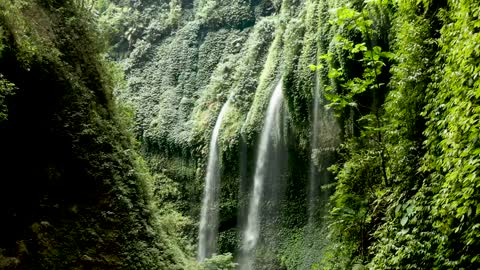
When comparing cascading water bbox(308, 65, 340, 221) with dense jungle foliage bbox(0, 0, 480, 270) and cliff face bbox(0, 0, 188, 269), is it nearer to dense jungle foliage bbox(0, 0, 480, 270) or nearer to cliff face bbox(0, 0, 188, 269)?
dense jungle foliage bbox(0, 0, 480, 270)

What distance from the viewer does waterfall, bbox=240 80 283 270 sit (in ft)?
41.8

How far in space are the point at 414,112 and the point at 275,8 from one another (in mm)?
13376

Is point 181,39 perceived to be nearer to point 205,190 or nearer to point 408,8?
point 205,190

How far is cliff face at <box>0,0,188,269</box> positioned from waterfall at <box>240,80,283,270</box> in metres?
4.93

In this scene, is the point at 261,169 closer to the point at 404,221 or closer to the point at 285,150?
the point at 285,150

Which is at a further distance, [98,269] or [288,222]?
[288,222]

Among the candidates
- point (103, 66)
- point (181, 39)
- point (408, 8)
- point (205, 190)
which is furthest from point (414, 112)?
point (181, 39)

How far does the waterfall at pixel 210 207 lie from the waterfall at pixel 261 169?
1344 mm

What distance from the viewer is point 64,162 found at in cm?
702

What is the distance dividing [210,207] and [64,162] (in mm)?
7877

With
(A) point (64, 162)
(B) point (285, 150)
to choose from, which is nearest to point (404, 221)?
(A) point (64, 162)

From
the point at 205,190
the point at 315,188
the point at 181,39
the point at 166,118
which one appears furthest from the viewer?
the point at 181,39

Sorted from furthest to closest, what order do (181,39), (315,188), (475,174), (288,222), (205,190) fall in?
(181,39) < (205,190) < (288,222) < (315,188) < (475,174)

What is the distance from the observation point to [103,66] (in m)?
8.97
